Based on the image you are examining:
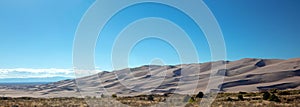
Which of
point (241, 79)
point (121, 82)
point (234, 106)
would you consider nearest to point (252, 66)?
point (241, 79)

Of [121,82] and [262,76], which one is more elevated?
[121,82]

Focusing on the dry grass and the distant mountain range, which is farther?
the distant mountain range

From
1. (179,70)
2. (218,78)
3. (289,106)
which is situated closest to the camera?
(289,106)

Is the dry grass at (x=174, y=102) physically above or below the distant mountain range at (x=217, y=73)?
below

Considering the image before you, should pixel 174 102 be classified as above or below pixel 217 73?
below

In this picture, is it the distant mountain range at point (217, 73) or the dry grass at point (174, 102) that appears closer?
the dry grass at point (174, 102)

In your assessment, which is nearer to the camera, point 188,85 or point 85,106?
point 85,106

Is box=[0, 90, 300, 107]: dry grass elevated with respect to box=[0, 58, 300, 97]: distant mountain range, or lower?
lower

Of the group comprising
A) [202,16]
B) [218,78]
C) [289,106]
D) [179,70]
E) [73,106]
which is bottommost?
[289,106]

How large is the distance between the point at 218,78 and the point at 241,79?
643 centimetres

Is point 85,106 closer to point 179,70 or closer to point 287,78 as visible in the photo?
point 287,78

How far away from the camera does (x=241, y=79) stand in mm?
94500

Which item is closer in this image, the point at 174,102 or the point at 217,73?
the point at 174,102

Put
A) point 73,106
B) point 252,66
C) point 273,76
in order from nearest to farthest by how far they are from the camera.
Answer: point 73,106
point 273,76
point 252,66
